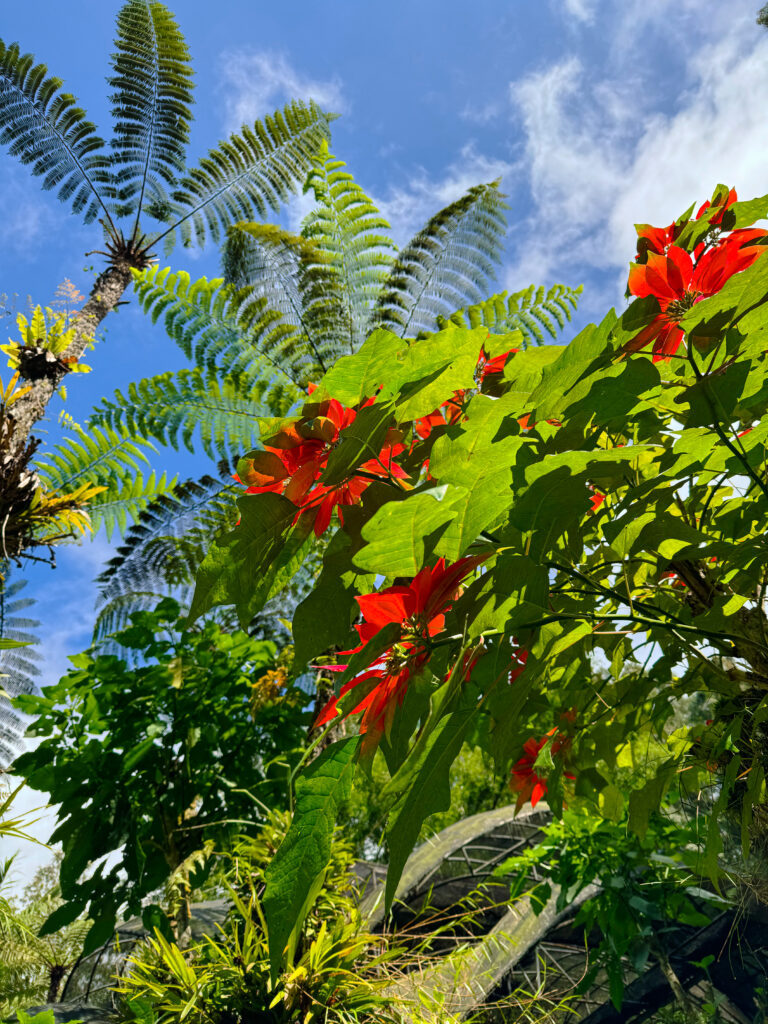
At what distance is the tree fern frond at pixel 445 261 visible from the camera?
4.66 metres

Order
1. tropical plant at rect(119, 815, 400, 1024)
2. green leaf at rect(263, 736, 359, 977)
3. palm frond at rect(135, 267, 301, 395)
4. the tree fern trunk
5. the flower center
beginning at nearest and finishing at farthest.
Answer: green leaf at rect(263, 736, 359, 977)
the flower center
tropical plant at rect(119, 815, 400, 1024)
the tree fern trunk
palm frond at rect(135, 267, 301, 395)

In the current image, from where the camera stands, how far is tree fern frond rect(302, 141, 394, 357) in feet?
14.7

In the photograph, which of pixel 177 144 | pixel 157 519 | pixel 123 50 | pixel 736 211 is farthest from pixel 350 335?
pixel 736 211


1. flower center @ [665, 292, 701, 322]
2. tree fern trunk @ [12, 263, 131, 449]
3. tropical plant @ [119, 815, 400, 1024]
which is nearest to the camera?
flower center @ [665, 292, 701, 322]

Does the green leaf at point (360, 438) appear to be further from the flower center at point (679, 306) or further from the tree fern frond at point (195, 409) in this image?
the tree fern frond at point (195, 409)

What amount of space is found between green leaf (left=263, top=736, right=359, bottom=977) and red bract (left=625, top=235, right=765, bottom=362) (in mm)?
435

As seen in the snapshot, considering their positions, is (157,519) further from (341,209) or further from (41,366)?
(341,209)

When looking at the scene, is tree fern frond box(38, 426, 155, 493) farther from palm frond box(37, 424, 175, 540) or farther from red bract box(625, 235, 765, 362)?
red bract box(625, 235, 765, 362)

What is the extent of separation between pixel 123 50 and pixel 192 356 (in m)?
3.06

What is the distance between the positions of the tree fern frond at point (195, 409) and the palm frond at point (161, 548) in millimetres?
340

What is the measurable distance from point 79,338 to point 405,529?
176 inches

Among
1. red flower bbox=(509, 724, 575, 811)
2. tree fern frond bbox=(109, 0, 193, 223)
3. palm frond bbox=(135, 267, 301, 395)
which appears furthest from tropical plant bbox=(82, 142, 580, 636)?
red flower bbox=(509, 724, 575, 811)

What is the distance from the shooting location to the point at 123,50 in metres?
5.32

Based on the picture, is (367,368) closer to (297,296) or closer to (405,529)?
(405,529)
